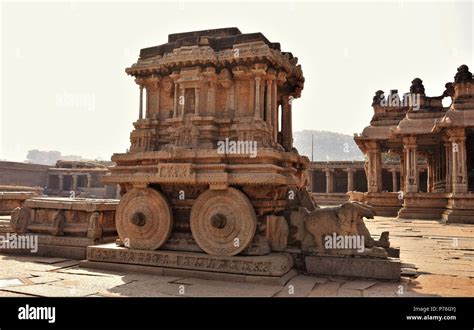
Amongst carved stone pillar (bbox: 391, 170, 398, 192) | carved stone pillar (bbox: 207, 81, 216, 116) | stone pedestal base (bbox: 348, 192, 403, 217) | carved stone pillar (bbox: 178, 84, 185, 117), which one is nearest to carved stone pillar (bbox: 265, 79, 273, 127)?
carved stone pillar (bbox: 207, 81, 216, 116)

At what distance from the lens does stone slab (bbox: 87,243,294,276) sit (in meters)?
5.54

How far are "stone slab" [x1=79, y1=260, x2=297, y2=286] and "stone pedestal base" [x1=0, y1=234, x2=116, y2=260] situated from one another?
103 cm

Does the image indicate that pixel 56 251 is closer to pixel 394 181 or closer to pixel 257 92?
pixel 257 92

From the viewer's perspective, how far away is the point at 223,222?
5.91m

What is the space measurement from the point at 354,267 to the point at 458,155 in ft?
51.8

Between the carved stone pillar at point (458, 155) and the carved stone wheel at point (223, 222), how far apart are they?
16.1 m

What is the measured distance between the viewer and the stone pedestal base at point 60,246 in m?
7.70

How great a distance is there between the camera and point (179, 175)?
20.3 ft

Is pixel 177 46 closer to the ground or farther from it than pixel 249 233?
farther from it

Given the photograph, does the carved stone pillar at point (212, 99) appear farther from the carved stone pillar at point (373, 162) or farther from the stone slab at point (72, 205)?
the carved stone pillar at point (373, 162)

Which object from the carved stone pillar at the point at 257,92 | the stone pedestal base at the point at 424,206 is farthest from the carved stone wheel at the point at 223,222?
the stone pedestal base at the point at 424,206

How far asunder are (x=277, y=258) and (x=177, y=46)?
4.33 m
